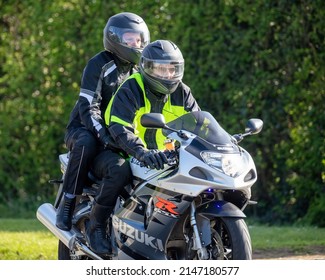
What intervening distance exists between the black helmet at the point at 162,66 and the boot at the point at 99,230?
1.05 meters

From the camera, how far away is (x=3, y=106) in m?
15.7

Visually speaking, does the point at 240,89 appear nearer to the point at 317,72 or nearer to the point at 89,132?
the point at 317,72

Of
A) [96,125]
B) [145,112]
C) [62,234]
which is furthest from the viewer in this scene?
[62,234]

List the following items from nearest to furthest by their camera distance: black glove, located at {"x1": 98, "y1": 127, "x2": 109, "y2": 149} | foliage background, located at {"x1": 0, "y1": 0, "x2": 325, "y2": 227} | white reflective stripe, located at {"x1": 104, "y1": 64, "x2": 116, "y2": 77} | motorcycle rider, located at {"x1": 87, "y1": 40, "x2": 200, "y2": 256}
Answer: motorcycle rider, located at {"x1": 87, "y1": 40, "x2": 200, "y2": 256} → black glove, located at {"x1": 98, "y1": 127, "x2": 109, "y2": 149} → white reflective stripe, located at {"x1": 104, "y1": 64, "x2": 116, "y2": 77} → foliage background, located at {"x1": 0, "y1": 0, "x2": 325, "y2": 227}

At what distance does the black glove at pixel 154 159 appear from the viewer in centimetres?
729

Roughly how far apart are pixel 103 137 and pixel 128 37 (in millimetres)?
1125

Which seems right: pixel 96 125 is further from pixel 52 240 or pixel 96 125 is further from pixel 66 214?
pixel 52 240

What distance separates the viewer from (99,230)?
7.99m

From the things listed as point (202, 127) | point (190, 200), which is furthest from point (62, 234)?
point (202, 127)

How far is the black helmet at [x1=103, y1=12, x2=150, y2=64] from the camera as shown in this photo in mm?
8758

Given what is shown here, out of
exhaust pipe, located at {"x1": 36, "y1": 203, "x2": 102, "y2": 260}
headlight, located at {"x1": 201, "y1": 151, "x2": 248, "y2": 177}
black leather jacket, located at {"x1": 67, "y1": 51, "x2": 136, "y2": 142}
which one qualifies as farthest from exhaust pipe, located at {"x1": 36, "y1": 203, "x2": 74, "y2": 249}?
headlight, located at {"x1": 201, "y1": 151, "x2": 248, "y2": 177}

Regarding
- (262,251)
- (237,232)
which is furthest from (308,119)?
(237,232)

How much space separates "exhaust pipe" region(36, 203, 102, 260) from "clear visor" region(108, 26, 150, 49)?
1.60 m

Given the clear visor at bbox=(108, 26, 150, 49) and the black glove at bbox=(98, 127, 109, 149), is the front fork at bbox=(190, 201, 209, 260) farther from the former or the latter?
the clear visor at bbox=(108, 26, 150, 49)
